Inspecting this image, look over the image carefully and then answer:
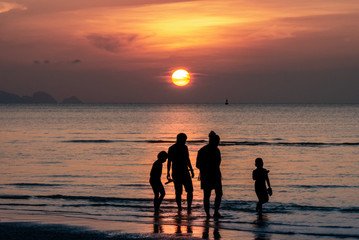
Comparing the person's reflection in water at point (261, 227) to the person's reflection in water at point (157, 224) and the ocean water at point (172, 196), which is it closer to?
the ocean water at point (172, 196)

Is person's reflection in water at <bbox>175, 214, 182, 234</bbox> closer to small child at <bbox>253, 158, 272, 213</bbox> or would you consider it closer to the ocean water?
the ocean water

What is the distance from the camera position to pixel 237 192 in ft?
60.2

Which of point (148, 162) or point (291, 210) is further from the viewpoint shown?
point (148, 162)

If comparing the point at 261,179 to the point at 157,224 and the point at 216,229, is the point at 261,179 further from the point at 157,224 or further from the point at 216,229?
the point at 157,224

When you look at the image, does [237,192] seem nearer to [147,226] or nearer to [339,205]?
[339,205]

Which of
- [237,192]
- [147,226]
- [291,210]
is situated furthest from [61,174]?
[147,226]

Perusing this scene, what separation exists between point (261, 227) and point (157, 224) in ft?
7.05

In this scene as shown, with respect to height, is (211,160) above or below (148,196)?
above

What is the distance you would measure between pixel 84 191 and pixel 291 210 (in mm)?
7472

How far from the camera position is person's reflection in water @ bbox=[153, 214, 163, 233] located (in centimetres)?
1026

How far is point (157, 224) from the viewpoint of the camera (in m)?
11.1

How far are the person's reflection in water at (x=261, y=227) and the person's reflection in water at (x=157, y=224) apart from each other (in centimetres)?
184

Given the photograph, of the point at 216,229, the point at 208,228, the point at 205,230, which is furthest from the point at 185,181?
the point at 205,230

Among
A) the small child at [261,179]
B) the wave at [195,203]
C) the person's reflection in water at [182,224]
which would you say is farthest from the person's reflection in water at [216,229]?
the wave at [195,203]
